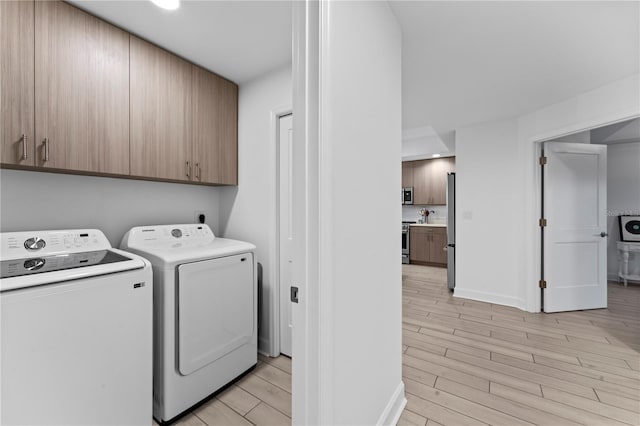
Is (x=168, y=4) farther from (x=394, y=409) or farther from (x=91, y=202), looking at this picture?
(x=394, y=409)

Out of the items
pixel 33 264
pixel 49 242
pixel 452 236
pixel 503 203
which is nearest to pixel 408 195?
pixel 452 236

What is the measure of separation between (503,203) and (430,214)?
9.21ft

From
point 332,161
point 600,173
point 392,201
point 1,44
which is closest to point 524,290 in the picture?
point 600,173

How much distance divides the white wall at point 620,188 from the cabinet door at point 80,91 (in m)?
6.53

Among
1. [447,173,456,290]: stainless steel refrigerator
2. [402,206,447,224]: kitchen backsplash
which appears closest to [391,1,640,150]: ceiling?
[447,173,456,290]: stainless steel refrigerator

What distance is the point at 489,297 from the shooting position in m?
3.47

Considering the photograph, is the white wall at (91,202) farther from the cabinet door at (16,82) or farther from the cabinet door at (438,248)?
the cabinet door at (438,248)

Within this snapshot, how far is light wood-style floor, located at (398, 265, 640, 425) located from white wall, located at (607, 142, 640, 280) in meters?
1.58

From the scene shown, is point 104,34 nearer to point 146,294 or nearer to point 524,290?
point 146,294

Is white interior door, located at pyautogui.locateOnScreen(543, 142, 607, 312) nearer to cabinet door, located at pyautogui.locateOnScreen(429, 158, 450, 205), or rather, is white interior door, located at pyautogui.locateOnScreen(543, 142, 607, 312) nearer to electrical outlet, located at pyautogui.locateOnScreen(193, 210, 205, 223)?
cabinet door, located at pyautogui.locateOnScreen(429, 158, 450, 205)

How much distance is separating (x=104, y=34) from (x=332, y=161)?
174cm

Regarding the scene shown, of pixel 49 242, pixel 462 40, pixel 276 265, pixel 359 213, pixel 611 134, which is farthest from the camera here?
pixel 611 134

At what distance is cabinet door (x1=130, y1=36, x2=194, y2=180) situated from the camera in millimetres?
1798

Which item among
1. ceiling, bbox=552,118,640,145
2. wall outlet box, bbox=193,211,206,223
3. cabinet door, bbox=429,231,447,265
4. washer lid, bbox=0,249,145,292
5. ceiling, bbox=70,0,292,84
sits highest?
ceiling, bbox=70,0,292,84
